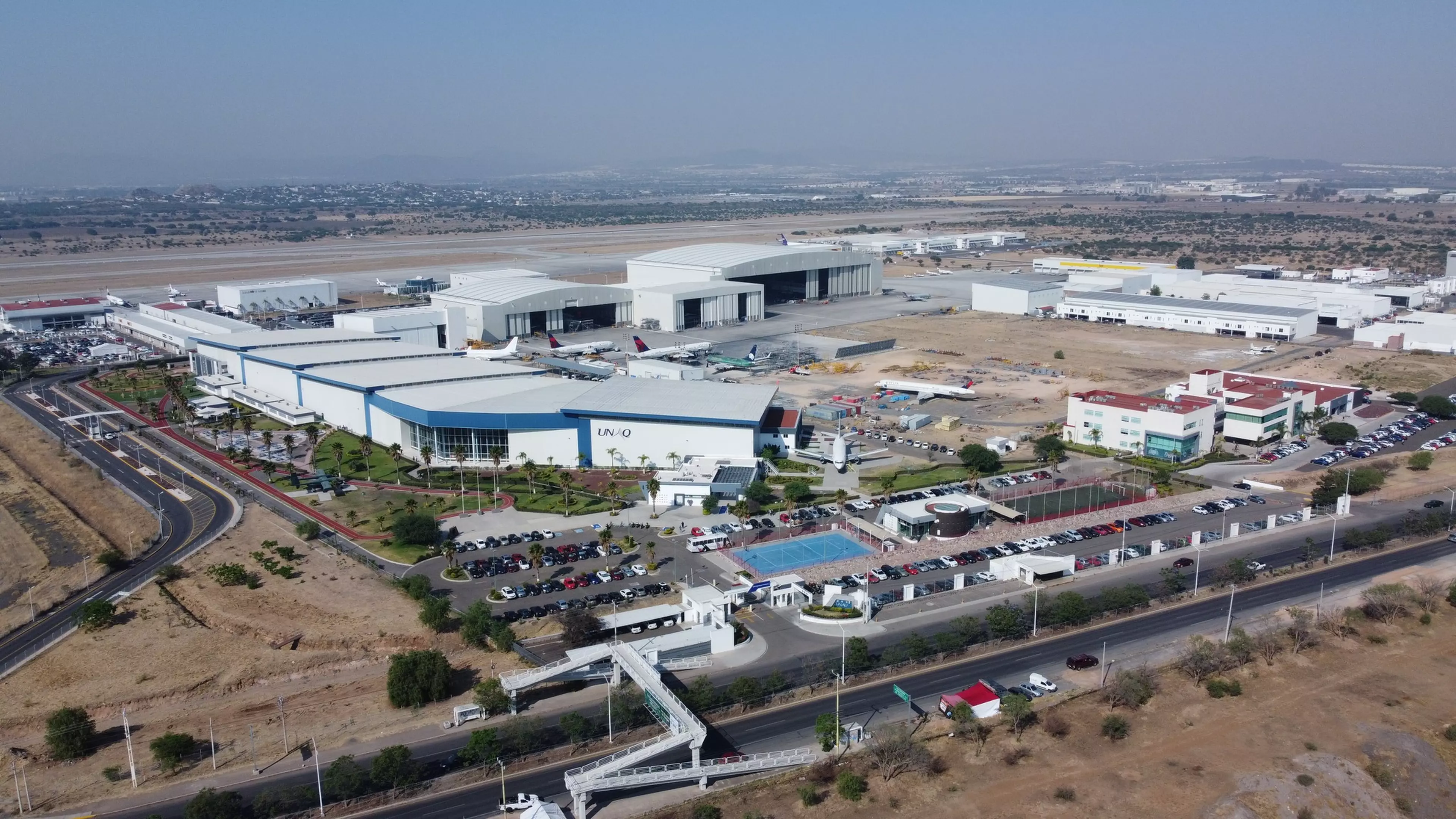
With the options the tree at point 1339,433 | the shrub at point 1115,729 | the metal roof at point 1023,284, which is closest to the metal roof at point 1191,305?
the metal roof at point 1023,284

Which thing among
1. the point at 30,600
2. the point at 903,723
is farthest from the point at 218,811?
the point at 30,600

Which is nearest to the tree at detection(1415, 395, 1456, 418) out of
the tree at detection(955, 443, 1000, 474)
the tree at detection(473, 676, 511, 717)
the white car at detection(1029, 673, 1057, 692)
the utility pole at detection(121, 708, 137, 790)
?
the tree at detection(955, 443, 1000, 474)

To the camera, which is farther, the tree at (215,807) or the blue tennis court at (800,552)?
the blue tennis court at (800,552)

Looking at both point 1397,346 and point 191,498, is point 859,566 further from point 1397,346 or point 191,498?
point 1397,346

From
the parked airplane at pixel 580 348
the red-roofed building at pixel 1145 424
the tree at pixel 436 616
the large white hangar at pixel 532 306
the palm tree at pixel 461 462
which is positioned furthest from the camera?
the large white hangar at pixel 532 306

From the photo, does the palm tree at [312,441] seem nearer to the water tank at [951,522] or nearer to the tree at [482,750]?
the tree at [482,750]

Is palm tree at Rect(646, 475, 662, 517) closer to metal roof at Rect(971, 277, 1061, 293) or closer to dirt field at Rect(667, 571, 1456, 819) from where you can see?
dirt field at Rect(667, 571, 1456, 819)

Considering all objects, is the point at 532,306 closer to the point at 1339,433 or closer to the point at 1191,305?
the point at 1191,305
